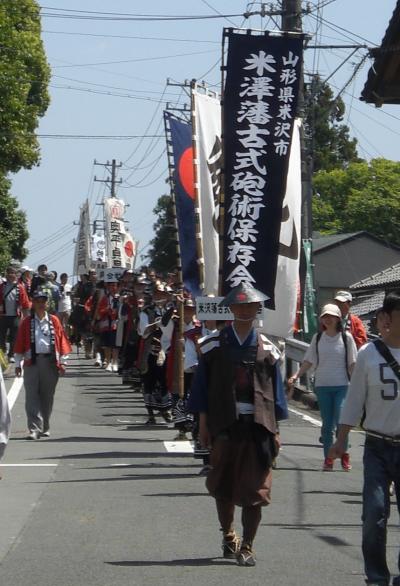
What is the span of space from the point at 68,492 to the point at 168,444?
14.3 ft

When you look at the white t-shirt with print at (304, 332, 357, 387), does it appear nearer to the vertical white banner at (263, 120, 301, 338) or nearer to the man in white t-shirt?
the vertical white banner at (263, 120, 301, 338)

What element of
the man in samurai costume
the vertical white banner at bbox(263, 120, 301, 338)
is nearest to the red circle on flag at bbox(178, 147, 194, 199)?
the vertical white banner at bbox(263, 120, 301, 338)

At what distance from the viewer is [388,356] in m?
7.55

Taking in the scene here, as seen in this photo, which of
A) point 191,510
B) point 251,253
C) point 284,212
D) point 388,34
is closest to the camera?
point 191,510

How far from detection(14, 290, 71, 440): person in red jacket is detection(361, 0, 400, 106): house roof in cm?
498

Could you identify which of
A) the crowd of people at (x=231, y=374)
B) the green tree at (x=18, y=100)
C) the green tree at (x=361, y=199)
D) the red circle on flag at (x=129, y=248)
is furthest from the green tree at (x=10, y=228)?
the green tree at (x=361, y=199)

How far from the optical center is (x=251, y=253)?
16.3m

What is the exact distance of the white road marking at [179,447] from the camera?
15680mm

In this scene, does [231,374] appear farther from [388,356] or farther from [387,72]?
[387,72]

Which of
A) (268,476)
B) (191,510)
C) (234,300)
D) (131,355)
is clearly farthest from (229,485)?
(131,355)

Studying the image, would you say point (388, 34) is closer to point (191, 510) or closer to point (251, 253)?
point (251, 253)

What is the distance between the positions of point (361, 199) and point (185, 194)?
66859 mm

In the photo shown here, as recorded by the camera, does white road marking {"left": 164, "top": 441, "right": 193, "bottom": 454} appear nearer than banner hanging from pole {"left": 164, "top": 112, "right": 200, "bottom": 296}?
Yes

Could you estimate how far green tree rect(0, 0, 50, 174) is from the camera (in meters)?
36.7
